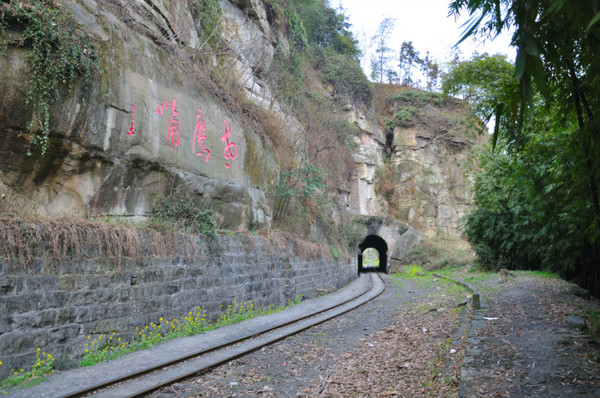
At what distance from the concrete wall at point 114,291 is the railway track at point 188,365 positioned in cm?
102

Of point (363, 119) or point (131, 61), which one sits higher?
point (363, 119)

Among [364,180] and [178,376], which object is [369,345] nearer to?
[178,376]

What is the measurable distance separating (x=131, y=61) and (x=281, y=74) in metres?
11.3

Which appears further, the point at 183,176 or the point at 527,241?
the point at 527,241

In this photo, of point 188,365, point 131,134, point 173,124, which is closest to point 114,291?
point 188,365

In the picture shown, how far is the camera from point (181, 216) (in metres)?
8.52

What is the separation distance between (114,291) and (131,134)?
285cm

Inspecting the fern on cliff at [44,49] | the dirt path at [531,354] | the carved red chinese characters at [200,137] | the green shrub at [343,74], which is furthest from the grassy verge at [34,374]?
the green shrub at [343,74]

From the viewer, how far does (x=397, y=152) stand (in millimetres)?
35281

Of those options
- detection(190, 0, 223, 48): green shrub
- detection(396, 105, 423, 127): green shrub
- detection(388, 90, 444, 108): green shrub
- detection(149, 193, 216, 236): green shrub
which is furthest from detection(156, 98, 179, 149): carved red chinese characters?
detection(388, 90, 444, 108): green shrub

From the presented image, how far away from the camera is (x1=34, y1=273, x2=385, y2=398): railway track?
14.3ft

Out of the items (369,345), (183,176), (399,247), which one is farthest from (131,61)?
(399,247)

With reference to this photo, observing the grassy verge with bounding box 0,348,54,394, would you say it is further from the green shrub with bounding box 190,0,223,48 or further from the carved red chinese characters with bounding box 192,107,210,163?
the green shrub with bounding box 190,0,223,48

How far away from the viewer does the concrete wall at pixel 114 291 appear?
15.9 ft
